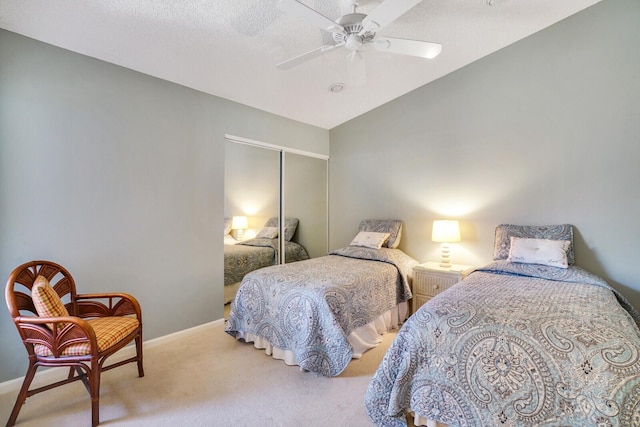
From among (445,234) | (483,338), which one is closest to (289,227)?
(445,234)

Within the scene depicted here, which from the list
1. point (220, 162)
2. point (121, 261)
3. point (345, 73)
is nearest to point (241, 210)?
point (220, 162)

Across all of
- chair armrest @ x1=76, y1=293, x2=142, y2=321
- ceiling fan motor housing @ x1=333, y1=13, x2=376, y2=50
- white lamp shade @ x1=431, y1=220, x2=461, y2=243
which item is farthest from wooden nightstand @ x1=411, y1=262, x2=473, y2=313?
chair armrest @ x1=76, y1=293, x2=142, y2=321

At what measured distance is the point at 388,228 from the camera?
3.97m

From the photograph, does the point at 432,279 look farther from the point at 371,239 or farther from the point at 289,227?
the point at 289,227

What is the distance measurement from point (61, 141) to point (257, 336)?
225 centimetres

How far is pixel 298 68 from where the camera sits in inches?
123

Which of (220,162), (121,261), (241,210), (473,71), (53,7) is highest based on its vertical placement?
(473,71)

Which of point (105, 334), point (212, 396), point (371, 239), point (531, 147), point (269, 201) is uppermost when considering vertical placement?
point (531, 147)

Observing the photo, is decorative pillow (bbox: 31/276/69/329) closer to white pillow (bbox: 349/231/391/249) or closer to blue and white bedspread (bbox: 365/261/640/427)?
blue and white bedspread (bbox: 365/261/640/427)

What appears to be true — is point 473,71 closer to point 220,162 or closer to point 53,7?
point 220,162

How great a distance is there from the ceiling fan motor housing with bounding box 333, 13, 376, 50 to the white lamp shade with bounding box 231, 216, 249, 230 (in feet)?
7.19

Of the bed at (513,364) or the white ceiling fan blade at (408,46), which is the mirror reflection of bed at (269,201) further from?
the bed at (513,364)

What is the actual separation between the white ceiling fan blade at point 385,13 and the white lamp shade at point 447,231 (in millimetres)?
2165

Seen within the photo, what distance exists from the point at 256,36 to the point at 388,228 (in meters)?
2.60
